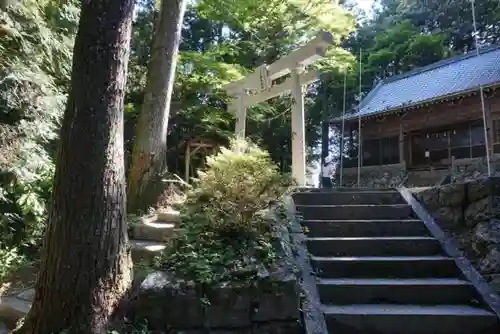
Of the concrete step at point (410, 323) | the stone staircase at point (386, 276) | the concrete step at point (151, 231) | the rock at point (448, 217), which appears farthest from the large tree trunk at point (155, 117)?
the rock at point (448, 217)

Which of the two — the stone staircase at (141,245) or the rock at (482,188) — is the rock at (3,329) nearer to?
the stone staircase at (141,245)

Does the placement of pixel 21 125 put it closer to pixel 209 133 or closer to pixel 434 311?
pixel 434 311

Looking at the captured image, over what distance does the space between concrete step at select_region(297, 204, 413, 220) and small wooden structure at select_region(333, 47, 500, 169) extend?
311 inches

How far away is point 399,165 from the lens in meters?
13.3

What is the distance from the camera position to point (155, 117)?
215 inches

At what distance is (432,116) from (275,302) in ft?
39.2

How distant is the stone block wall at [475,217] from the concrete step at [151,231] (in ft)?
9.43

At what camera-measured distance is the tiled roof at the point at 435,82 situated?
11820 mm

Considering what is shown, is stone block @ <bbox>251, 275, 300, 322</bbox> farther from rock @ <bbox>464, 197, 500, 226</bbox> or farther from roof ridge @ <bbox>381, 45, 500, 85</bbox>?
roof ridge @ <bbox>381, 45, 500, 85</bbox>

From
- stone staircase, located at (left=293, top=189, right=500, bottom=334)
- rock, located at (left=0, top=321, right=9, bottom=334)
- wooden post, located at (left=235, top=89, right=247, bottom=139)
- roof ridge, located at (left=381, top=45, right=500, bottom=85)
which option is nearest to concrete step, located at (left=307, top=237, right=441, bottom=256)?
stone staircase, located at (left=293, top=189, right=500, bottom=334)

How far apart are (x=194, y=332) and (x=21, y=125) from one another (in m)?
3.55

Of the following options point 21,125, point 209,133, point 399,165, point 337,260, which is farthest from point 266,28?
point 337,260

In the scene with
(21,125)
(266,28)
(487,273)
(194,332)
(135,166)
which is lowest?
(194,332)

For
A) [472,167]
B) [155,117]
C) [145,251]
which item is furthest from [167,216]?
[472,167]
